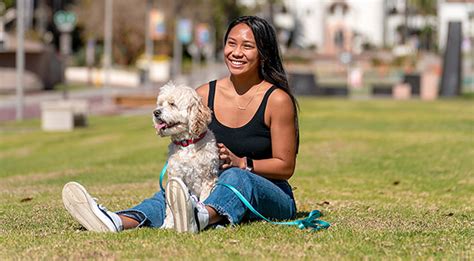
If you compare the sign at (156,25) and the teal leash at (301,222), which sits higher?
the sign at (156,25)

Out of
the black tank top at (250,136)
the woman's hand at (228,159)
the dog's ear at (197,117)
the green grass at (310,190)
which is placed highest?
the dog's ear at (197,117)

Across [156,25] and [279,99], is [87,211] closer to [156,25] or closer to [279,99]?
[279,99]

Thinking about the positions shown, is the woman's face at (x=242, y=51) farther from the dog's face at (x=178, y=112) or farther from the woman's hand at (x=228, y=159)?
the dog's face at (x=178, y=112)

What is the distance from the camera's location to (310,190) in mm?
12430

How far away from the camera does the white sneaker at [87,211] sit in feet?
25.1

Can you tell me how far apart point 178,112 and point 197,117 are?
5.4 inches

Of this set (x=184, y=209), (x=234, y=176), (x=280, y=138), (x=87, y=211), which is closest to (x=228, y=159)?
(x=234, y=176)

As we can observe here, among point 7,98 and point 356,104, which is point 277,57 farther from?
point 7,98

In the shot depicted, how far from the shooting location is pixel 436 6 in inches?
5561

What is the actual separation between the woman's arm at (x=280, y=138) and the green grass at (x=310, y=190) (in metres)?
0.42

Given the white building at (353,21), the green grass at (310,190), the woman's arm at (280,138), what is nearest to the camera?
the green grass at (310,190)

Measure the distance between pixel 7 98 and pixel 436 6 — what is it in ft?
330

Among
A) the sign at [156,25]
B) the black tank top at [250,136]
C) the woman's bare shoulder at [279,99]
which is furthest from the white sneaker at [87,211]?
the sign at [156,25]

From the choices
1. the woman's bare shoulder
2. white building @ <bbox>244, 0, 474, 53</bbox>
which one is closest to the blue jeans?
the woman's bare shoulder
